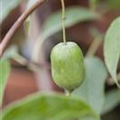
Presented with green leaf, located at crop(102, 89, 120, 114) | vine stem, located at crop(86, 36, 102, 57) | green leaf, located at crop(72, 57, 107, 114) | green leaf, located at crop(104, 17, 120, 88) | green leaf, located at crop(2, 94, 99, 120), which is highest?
vine stem, located at crop(86, 36, 102, 57)

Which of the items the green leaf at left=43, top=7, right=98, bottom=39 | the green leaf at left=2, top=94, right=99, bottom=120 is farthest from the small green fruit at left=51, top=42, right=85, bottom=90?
the green leaf at left=43, top=7, right=98, bottom=39

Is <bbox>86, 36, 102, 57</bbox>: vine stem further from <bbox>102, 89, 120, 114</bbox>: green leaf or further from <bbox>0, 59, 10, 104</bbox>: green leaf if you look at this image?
<bbox>0, 59, 10, 104</bbox>: green leaf

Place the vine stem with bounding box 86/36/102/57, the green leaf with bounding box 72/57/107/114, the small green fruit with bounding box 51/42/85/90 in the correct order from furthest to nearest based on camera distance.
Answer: the vine stem with bounding box 86/36/102/57, the green leaf with bounding box 72/57/107/114, the small green fruit with bounding box 51/42/85/90

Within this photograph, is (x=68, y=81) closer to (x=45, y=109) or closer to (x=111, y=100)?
(x=45, y=109)

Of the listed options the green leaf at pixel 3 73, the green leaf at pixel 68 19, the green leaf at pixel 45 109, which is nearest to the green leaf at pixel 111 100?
the green leaf at pixel 68 19

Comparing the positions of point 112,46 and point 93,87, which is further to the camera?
point 93,87

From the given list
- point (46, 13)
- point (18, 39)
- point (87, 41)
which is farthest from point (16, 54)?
point (87, 41)

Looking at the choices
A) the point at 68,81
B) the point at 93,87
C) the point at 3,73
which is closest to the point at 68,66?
the point at 68,81

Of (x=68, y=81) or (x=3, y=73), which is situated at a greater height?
(x=3, y=73)
